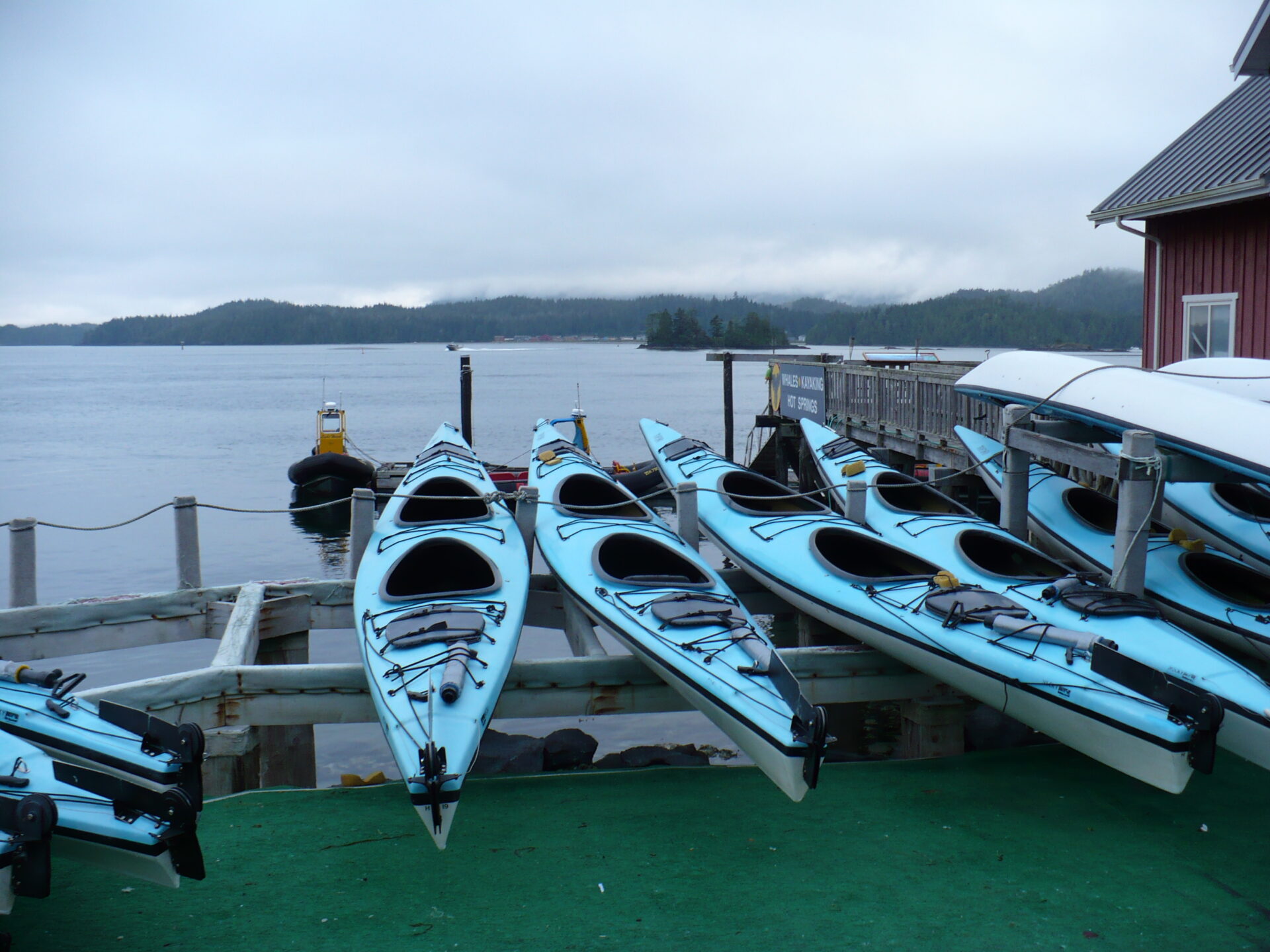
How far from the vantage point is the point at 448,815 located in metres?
4.73

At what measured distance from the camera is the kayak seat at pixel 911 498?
33.3 feet

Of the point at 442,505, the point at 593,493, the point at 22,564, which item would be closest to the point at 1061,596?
the point at 593,493

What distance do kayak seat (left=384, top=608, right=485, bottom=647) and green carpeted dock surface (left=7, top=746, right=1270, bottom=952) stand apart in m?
0.98

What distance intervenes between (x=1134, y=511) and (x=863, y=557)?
2.35 metres

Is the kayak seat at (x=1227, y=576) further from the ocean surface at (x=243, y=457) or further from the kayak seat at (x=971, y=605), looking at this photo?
the ocean surface at (x=243, y=457)

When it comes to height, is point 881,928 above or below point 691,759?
above

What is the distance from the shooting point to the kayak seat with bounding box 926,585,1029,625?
646 centimetres

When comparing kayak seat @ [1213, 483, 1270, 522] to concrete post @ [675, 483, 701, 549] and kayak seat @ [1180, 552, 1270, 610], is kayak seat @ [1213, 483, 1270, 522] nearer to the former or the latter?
kayak seat @ [1180, 552, 1270, 610]

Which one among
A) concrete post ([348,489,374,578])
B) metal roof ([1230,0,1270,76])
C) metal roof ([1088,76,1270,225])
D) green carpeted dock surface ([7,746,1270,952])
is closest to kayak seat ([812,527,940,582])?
green carpeted dock surface ([7,746,1270,952])

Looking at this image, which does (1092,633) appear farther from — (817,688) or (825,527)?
(825,527)

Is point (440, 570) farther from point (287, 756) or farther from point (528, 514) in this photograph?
point (287, 756)

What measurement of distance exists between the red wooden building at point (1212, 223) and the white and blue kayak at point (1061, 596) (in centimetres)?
451

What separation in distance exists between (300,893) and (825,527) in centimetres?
526

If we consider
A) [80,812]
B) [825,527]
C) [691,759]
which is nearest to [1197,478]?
[825,527]
